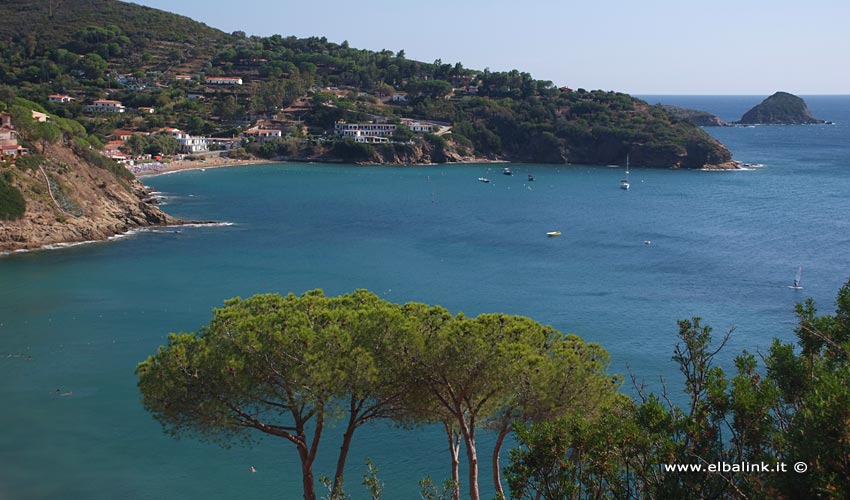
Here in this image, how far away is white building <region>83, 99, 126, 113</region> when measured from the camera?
10338cm

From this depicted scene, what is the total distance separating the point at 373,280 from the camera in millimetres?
40844

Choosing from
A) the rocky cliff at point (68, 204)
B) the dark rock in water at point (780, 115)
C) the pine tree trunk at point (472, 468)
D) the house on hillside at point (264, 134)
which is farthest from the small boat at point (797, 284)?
the dark rock in water at point (780, 115)

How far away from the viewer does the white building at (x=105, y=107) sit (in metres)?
103

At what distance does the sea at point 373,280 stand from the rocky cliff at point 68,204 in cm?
169

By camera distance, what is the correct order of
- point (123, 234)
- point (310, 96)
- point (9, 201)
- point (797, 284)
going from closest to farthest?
point (797, 284), point (9, 201), point (123, 234), point (310, 96)

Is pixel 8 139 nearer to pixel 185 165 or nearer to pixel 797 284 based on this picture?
pixel 185 165

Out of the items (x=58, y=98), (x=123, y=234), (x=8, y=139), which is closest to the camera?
(x=8, y=139)

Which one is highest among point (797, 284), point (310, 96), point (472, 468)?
point (310, 96)

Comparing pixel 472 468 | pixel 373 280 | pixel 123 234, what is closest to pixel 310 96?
pixel 123 234

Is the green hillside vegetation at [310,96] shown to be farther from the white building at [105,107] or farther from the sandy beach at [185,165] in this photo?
the sandy beach at [185,165]

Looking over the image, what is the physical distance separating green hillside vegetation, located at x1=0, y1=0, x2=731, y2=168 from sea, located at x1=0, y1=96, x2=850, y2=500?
2030cm

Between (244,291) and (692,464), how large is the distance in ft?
104

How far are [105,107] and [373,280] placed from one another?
253ft

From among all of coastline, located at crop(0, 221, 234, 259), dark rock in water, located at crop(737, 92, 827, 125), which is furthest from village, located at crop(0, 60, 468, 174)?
dark rock in water, located at crop(737, 92, 827, 125)
